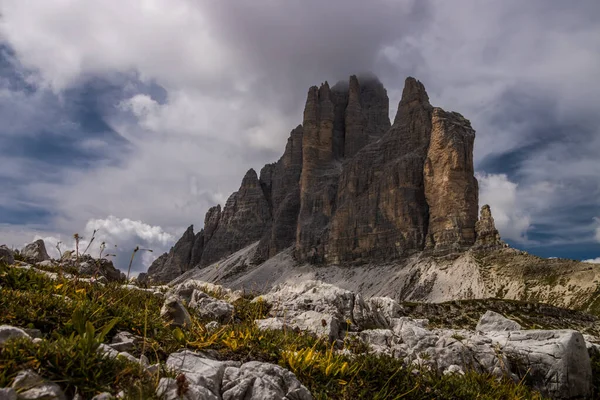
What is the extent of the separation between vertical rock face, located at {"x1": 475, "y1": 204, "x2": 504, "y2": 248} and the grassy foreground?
122 meters

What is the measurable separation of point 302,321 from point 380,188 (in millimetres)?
152710

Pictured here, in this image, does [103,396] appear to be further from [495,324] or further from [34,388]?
[495,324]

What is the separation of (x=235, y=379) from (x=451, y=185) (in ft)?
445

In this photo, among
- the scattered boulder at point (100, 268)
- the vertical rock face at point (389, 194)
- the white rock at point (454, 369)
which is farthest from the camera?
the vertical rock face at point (389, 194)

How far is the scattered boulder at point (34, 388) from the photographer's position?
3.95m

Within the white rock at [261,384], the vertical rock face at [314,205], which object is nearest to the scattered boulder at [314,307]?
the white rock at [261,384]

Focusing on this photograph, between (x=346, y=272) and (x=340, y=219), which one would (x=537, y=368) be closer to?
(x=346, y=272)

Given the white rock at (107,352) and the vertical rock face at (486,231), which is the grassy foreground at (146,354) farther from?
the vertical rock face at (486,231)

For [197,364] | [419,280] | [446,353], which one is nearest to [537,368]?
[446,353]

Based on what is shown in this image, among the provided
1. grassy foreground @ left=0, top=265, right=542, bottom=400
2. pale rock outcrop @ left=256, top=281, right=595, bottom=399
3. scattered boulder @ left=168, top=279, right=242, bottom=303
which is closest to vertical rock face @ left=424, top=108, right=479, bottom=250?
pale rock outcrop @ left=256, top=281, right=595, bottom=399

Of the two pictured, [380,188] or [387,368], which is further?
[380,188]

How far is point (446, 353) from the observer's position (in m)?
10.4

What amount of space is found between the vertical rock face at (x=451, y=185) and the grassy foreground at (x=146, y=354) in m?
129

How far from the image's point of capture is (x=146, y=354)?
5.89 m
